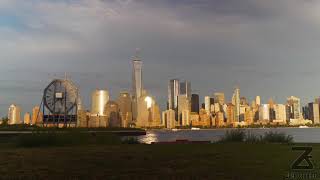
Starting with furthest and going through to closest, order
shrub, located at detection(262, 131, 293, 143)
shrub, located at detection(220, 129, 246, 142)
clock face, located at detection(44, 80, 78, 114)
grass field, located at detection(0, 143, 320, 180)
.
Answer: clock face, located at detection(44, 80, 78, 114)
shrub, located at detection(220, 129, 246, 142)
shrub, located at detection(262, 131, 293, 143)
grass field, located at detection(0, 143, 320, 180)

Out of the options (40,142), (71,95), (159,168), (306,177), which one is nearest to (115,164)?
(159,168)

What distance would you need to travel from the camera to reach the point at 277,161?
68.4 ft

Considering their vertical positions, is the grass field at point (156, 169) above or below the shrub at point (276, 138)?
below

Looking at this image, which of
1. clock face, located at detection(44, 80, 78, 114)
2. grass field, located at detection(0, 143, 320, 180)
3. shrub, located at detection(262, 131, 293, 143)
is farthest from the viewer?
clock face, located at detection(44, 80, 78, 114)

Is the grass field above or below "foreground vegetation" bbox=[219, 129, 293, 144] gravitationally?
below

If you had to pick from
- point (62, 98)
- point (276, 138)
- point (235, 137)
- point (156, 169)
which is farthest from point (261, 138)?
point (62, 98)

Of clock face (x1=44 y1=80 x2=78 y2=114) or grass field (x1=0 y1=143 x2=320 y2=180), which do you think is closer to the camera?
grass field (x1=0 y1=143 x2=320 y2=180)

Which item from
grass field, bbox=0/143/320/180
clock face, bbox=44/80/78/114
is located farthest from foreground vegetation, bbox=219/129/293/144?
clock face, bbox=44/80/78/114

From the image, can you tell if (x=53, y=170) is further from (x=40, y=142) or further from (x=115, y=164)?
(x=40, y=142)

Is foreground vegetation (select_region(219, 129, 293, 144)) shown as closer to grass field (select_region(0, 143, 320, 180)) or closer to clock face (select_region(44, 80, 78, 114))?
grass field (select_region(0, 143, 320, 180))

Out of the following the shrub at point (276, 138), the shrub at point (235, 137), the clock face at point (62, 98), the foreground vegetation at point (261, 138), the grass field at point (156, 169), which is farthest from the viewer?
the clock face at point (62, 98)

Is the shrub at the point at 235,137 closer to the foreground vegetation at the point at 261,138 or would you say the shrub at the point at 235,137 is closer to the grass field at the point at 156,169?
the foreground vegetation at the point at 261,138

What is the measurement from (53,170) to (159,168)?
5.49m

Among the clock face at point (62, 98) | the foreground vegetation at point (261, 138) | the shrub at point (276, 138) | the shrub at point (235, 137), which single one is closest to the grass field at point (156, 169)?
the foreground vegetation at point (261, 138)
